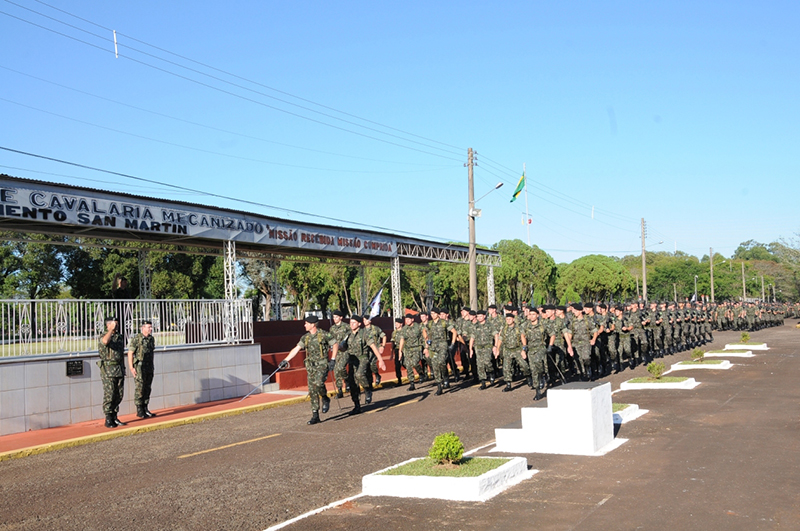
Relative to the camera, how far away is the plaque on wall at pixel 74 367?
1319 cm

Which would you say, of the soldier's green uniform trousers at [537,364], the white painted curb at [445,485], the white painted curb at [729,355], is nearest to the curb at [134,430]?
the soldier's green uniform trousers at [537,364]

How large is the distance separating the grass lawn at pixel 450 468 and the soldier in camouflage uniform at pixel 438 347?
27.1 feet

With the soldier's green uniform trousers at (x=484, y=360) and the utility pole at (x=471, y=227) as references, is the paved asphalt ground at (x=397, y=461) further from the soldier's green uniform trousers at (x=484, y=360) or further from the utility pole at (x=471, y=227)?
the utility pole at (x=471, y=227)

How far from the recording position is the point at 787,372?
54.5 feet

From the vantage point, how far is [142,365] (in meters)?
13.4

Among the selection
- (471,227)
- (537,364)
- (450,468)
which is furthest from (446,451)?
(471,227)

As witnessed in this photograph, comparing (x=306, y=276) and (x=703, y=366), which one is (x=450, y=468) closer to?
(x=703, y=366)

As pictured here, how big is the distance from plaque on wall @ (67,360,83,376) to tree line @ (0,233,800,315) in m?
4.15

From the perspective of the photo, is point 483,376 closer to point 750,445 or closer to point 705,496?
point 750,445

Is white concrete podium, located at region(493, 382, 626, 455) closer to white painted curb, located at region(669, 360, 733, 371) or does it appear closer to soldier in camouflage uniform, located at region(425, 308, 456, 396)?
soldier in camouflage uniform, located at region(425, 308, 456, 396)

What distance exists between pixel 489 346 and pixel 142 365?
749 centimetres

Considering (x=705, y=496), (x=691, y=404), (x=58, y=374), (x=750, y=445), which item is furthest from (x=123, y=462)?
(x=691, y=404)

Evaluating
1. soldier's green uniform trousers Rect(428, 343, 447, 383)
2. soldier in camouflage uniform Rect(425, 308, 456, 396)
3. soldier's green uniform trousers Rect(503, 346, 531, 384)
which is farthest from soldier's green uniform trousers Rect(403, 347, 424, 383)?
soldier's green uniform trousers Rect(503, 346, 531, 384)

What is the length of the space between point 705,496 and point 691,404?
19.8 ft
